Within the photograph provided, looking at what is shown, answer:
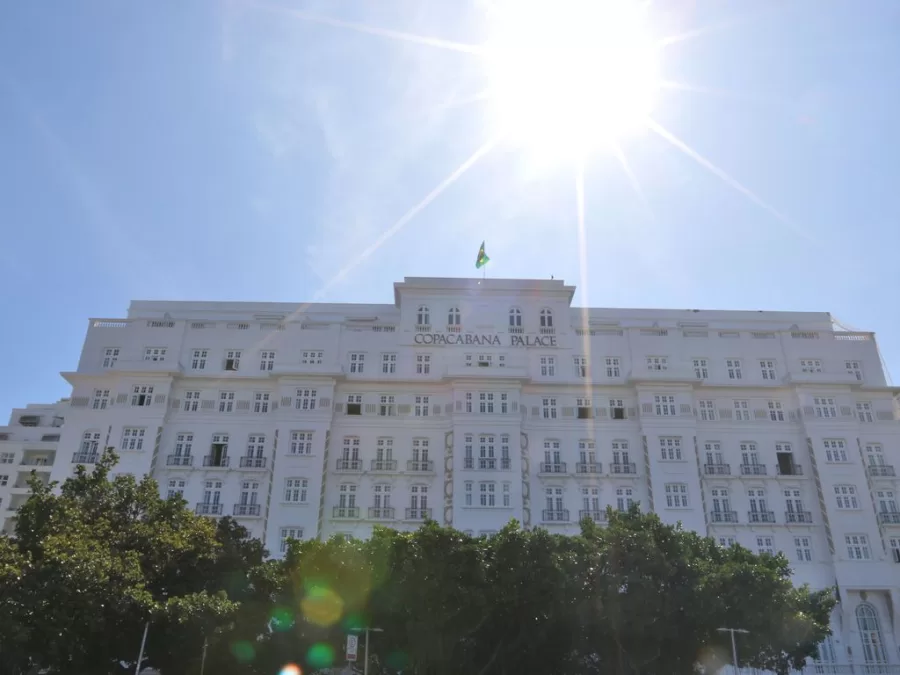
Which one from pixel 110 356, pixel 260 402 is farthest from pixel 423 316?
pixel 110 356

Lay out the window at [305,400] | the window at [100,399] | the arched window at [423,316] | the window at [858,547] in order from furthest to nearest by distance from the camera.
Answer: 1. the arched window at [423,316]
2. the window at [100,399]
3. the window at [305,400]
4. the window at [858,547]

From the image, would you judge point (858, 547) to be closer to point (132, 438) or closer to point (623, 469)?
point (623, 469)

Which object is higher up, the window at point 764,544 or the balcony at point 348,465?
the balcony at point 348,465

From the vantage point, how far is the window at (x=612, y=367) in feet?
161

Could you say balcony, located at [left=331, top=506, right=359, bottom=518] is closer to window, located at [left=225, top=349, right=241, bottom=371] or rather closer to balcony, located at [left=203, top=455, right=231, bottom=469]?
balcony, located at [left=203, top=455, right=231, bottom=469]

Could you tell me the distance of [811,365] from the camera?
163 ft

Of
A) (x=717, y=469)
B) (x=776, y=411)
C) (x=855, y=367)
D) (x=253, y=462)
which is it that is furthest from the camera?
(x=855, y=367)

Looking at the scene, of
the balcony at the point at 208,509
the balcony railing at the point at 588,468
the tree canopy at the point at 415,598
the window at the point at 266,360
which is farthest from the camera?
the window at the point at 266,360

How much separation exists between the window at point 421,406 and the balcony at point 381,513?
20.5 feet

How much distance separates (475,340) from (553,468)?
9931 mm

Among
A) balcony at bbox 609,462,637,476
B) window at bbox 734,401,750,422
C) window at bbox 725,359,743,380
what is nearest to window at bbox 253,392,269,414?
balcony at bbox 609,462,637,476

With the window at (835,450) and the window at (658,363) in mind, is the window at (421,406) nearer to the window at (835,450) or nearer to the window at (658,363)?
the window at (658,363)

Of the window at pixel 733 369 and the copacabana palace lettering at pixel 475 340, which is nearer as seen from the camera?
the copacabana palace lettering at pixel 475 340

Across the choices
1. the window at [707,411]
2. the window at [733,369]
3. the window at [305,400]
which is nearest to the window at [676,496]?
the window at [707,411]
